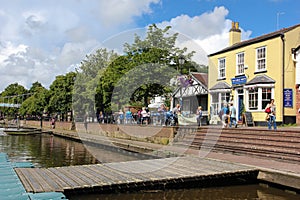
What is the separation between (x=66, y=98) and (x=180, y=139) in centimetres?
3052

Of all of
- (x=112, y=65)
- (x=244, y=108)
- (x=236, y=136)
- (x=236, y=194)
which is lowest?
(x=236, y=194)

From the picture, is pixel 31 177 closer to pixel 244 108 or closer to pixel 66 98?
pixel 244 108

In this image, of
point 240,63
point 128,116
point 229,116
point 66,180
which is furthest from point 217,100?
A: point 66,180

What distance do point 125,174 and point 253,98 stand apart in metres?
14.1

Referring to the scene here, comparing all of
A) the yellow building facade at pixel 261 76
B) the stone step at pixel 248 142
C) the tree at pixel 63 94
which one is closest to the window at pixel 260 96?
the yellow building facade at pixel 261 76

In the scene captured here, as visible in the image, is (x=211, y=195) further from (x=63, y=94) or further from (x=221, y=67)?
(x=63, y=94)

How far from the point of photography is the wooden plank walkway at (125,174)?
8430 millimetres

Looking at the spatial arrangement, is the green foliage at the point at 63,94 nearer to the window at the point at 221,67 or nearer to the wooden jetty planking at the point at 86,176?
the window at the point at 221,67

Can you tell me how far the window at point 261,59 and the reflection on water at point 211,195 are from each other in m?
13.3

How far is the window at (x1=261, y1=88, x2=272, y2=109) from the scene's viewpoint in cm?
2066

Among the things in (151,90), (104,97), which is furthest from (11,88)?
(151,90)

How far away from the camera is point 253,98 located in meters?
21.7

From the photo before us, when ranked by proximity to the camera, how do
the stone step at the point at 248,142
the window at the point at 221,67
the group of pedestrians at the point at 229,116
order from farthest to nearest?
the window at the point at 221,67, the group of pedestrians at the point at 229,116, the stone step at the point at 248,142

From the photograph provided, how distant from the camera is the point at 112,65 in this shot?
88.4 ft
